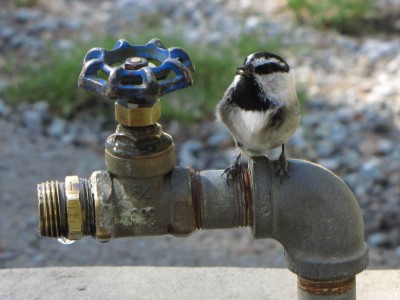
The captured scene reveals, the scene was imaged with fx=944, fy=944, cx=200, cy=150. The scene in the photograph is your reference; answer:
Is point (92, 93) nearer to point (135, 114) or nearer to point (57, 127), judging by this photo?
point (57, 127)

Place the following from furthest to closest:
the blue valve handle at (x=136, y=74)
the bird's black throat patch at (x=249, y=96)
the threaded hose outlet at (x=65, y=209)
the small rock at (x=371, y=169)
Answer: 1. the small rock at (x=371, y=169)
2. the bird's black throat patch at (x=249, y=96)
3. the threaded hose outlet at (x=65, y=209)
4. the blue valve handle at (x=136, y=74)

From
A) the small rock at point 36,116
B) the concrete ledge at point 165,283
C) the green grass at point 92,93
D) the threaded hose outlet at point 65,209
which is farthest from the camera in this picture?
the green grass at point 92,93

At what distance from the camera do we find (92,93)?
14.0ft

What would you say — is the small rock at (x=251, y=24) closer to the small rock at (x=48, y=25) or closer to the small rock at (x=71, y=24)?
the small rock at (x=71, y=24)

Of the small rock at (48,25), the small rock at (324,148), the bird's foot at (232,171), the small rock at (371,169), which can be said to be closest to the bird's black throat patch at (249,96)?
the bird's foot at (232,171)

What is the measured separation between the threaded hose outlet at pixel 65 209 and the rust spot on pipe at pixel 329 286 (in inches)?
18.0

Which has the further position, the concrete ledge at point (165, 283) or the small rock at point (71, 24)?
the small rock at point (71, 24)

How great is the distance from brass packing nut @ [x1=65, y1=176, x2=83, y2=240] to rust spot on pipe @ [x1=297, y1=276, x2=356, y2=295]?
47 cm

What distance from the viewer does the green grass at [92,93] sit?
13.8ft

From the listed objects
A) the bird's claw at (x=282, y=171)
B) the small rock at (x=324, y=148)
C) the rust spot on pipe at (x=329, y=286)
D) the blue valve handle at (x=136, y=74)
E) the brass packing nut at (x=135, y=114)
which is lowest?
the small rock at (x=324, y=148)

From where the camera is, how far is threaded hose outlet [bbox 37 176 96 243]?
181 centimetres

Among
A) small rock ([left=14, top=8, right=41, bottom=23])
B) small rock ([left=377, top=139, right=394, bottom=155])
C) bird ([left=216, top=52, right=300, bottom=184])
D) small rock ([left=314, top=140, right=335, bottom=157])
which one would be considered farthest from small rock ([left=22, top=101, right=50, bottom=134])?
bird ([left=216, top=52, right=300, bottom=184])

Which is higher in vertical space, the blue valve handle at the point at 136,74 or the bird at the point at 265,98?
the blue valve handle at the point at 136,74

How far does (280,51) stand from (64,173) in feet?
4.86
